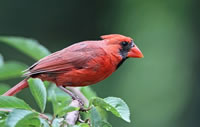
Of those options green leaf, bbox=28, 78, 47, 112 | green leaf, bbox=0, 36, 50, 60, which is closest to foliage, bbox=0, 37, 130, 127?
green leaf, bbox=28, 78, 47, 112

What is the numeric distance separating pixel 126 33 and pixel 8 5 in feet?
6.99

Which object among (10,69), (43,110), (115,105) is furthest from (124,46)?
(43,110)

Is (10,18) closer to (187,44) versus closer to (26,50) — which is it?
(187,44)

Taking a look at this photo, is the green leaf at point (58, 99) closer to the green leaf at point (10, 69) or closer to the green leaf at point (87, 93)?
the green leaf at point (87, 93)

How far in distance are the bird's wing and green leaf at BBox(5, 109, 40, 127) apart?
4.26 ft

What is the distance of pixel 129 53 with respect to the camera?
349cm

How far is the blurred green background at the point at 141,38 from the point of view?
271 inches

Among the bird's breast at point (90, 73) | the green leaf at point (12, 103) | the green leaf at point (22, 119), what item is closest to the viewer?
the green leaf at point (22, 119)

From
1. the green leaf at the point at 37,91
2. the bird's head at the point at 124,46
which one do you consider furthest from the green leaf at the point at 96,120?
the bird's head at the point at 124,46

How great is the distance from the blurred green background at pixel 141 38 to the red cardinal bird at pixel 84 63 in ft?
9.90

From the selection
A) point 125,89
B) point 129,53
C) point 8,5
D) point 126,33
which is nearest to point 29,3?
point 8,5

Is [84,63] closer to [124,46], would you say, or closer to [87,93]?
[124,46]

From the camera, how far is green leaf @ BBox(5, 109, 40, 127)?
1783mm

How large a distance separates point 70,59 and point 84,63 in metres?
0.12
